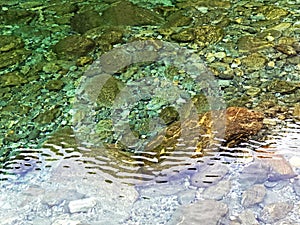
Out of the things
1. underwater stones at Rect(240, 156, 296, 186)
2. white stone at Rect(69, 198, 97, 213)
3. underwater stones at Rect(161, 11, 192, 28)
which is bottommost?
white stone at Rect(69, 198, 97, 213)

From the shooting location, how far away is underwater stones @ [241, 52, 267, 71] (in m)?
3.90

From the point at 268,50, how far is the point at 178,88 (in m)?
1.05

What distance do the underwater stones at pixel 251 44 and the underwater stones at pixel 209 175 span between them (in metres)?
1.68

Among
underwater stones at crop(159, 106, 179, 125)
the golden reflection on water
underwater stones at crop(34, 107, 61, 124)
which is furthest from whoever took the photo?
underwater stones at crop(34, 107, 61, 124)

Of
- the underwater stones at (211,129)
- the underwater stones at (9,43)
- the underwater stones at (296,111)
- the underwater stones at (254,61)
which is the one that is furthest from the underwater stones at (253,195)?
the underwater stones at (9,43)

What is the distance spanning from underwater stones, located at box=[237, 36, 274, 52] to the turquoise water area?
20mm

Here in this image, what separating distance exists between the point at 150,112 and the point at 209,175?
933mm

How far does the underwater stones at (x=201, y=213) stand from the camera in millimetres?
2535

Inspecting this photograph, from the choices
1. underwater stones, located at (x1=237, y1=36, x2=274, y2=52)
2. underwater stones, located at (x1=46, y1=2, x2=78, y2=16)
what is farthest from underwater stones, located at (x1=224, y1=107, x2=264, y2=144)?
underwater stones, located at (x1=46, y1=2, x2=78, y2=16)

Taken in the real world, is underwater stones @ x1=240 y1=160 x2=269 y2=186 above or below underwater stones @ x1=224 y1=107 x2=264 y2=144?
below

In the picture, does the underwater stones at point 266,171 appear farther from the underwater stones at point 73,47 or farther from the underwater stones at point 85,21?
the underwater stones at point 85,21

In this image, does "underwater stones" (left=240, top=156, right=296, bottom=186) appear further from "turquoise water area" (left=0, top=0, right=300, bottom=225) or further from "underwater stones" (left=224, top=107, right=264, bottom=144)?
"underwater stones" (left=224, top=107, right=264, bottom=144)

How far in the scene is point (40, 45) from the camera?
4.52m

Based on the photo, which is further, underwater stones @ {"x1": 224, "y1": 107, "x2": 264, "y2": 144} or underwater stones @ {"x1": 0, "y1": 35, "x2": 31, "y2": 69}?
underwater stones @ {"x1": 0, "y1": 35, "x2": 31, "y2": 69}
